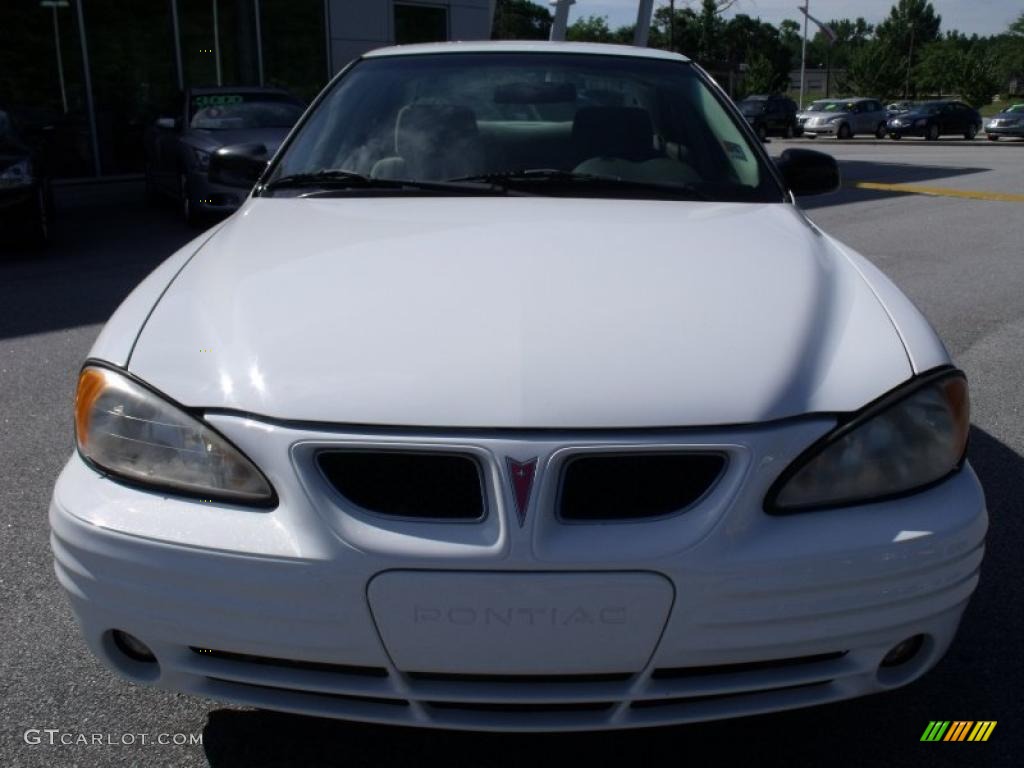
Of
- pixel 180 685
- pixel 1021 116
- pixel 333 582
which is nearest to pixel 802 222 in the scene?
pixel 333 582

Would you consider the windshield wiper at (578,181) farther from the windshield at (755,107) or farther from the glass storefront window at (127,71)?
the windshield at (755,107)

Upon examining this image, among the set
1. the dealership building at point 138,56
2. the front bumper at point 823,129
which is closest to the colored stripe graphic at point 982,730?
the dealership building at point 138,56

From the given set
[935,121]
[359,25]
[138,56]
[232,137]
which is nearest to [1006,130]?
[935,121]

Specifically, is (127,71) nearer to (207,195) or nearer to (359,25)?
(359,25)

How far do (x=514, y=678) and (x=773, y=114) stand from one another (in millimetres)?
38952

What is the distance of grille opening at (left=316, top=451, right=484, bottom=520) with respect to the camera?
6.06 ft

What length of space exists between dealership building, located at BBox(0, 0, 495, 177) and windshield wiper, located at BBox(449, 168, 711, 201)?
1054cm

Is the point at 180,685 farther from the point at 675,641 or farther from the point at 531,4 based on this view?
the point at 531,4

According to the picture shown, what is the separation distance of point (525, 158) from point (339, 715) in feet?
6.00

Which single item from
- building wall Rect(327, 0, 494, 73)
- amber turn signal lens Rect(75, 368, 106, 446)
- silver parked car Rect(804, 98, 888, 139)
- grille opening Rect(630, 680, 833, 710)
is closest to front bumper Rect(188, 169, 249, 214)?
building wall Rect(327, 0, 494, 73)

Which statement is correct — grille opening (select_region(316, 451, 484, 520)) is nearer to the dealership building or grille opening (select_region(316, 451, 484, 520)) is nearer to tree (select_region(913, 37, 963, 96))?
the dealership building

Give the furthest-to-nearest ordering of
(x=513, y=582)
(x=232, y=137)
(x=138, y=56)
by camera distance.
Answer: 1. (x=138, y=56)
2. (x=232, y=137)
3. (x=513, y=582)

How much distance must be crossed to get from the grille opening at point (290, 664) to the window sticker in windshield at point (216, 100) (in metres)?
11.1

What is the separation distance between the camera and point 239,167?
366 centimetres
